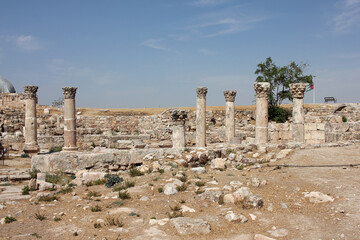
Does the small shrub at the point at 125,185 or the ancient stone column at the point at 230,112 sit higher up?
the ancient stone column at the point at 230,112

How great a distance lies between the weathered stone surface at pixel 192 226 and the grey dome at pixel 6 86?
A: 56.3 metres

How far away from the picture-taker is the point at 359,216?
5977mm

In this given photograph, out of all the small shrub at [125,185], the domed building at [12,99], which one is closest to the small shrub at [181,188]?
the small shrub at [125,185]

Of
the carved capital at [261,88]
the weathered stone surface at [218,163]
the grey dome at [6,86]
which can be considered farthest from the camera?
the grey dome at [6,86]

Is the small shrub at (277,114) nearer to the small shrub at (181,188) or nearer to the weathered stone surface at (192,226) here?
the small shrub at (181,188)

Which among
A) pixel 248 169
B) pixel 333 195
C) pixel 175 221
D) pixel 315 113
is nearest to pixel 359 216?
pixel 333 195

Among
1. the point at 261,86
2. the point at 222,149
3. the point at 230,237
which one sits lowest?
the point at 230,237

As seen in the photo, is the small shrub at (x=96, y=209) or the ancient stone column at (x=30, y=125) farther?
the ancient stone column at (x=30, y=125)

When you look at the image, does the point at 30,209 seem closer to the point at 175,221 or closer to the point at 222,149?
the point at 175,221

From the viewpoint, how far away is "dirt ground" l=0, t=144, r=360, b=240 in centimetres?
576

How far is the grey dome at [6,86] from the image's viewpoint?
5476cm

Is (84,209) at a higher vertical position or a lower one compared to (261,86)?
lower

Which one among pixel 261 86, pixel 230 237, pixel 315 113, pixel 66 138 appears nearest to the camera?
pixel 230 237

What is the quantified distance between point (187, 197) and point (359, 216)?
3510 millimetres
